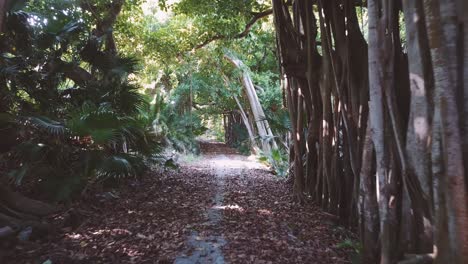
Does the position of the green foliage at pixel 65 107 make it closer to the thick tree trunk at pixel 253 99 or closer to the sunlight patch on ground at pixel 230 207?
the sunlight patch on ground at pixel 230 207

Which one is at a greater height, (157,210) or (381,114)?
(381,114)

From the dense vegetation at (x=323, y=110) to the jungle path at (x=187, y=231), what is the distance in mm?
385

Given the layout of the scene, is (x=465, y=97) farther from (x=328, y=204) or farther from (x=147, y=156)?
(x=147, y=156)

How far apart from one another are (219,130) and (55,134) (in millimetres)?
38865

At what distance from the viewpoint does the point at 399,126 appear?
131 inches

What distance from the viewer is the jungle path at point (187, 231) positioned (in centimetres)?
381

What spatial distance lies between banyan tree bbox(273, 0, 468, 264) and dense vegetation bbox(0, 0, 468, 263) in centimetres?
1

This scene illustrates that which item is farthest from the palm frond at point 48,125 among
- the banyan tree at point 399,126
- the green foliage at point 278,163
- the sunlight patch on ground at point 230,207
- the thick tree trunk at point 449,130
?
the green foliage at point 278,163

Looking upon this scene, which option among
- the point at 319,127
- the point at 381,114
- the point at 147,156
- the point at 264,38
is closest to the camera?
the point at 381,114

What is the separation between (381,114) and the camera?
3.46 m

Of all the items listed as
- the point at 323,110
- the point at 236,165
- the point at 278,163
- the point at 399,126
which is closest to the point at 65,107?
the point at 323,110

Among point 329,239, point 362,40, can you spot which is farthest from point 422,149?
point 362,40

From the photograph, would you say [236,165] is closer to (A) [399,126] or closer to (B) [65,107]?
(B) [65,107]

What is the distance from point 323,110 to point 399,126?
2.51 meters
